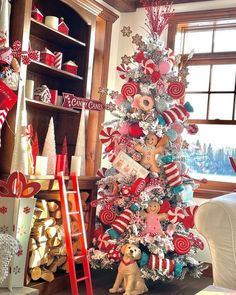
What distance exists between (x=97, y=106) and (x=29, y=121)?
61cm

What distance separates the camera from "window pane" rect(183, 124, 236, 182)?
14.0 ft

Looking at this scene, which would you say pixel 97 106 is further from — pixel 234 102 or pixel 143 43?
pixel 234 102

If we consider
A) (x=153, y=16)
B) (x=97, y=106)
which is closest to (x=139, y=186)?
(x=97, y=106)

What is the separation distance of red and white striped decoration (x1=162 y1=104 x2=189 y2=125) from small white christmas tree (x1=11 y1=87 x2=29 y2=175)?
1.13m

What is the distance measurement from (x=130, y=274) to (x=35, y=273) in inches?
28.8

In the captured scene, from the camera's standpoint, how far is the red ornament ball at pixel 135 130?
3.45 meters

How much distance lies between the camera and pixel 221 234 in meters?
1.99

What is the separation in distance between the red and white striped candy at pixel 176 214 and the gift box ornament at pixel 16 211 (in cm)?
113

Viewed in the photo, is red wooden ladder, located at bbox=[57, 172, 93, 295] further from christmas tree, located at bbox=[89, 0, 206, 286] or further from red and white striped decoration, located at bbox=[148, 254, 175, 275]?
red and white striped decoration, located at bbox=[148, 254, 175, 275]

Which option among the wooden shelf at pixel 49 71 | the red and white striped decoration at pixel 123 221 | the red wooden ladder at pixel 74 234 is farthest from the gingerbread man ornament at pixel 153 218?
the wooden shelf at pixel 49 71

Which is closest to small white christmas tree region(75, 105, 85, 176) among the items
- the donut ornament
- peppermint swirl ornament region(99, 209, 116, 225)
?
peppermint swirl ornament region(99, 209, 116, 225)

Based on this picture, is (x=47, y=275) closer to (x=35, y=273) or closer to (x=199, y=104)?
(x=35, y=273)

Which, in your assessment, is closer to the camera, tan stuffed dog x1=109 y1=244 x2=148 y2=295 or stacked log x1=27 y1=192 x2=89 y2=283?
stacked log x1=27 y1=192 x2=89 y2=283

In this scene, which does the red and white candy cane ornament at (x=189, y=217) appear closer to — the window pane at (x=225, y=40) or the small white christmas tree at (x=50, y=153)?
the small white christmas tree at (x=50, y=153)
